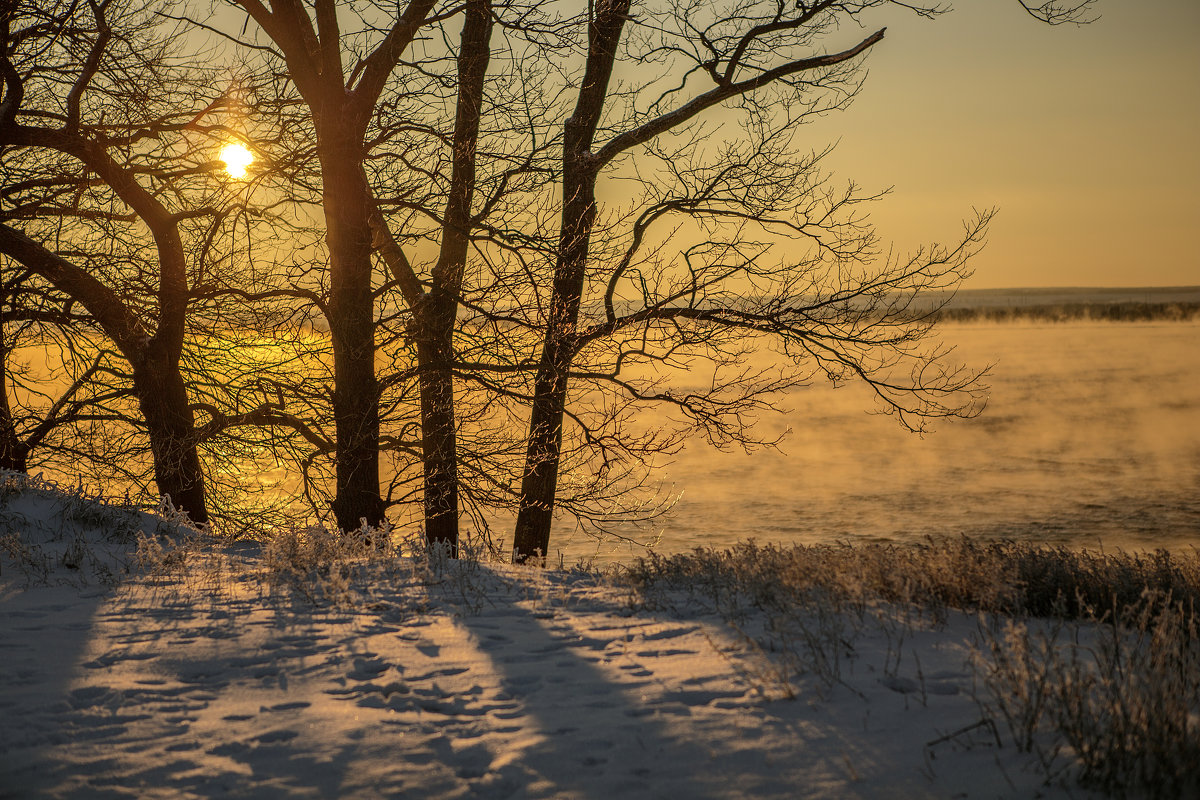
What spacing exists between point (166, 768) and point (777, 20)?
11.7 meters

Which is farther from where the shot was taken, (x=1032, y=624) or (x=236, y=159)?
(x=236, y=159)

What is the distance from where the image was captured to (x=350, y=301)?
1054 cm

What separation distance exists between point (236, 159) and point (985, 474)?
2468 cm

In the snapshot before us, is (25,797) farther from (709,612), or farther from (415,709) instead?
(709,612)

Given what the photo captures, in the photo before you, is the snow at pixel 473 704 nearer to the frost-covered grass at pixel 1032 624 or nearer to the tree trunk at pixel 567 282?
the frost-covered grass at pixel 1032 624

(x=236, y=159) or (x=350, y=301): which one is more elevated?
(x=236, y=159)

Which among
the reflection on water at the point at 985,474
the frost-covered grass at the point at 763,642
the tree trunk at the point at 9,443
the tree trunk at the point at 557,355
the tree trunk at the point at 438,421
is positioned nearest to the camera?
the frost-covered grass at the point at 763,642

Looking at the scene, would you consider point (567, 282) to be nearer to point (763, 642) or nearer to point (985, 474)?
point (763, 642)

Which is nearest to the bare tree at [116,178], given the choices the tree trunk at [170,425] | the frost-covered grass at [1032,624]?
the tree trunk at [170,425]

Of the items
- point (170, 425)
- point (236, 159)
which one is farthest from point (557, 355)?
point (170, 425)

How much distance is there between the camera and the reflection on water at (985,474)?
68.2 feet

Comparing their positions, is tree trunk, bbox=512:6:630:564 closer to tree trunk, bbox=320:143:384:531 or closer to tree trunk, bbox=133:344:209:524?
tree trunk, bbox=320:143:384:531

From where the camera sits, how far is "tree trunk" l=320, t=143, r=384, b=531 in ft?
34.1

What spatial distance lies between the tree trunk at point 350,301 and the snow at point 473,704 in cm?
445
